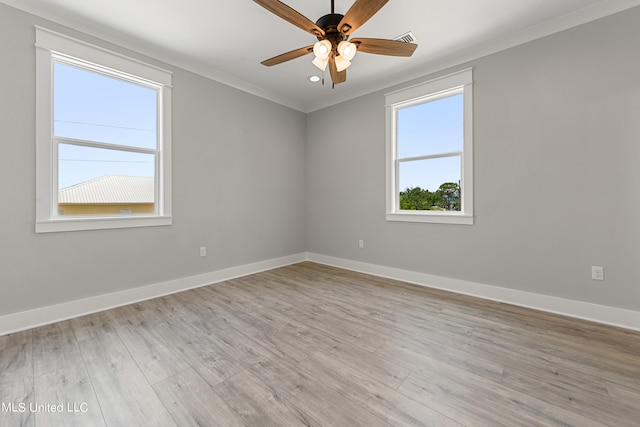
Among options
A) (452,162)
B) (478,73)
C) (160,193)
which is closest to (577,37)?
(478,73)

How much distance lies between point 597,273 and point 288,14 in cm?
341

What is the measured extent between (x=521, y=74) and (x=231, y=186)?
3.74m

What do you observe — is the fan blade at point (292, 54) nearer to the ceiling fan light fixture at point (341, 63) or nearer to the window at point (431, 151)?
the ceiling fan light fixture at point (341, 63)

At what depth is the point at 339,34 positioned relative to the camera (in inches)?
75.9

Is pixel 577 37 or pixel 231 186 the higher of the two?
pixel 577 37

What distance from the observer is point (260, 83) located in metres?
3.86

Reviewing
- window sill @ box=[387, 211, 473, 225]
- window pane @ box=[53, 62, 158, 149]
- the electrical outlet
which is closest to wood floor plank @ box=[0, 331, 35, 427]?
window pane @ box=[53, 62, 158, 149]

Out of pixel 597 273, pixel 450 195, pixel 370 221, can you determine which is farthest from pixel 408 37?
pixel 597 273

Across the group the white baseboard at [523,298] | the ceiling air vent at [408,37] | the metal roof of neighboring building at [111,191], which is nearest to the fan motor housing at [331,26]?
the ceiling air vent at [408,37]

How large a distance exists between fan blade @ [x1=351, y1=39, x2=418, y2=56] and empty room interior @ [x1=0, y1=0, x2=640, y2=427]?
0.02 m

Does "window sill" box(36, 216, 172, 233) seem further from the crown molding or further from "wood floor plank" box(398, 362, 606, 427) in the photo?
the crown molding

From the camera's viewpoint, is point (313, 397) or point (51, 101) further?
point (51, 101)

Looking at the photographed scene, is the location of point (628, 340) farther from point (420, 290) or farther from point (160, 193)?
point (160, 193)

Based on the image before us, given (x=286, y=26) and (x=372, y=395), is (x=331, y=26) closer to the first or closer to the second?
(x=286, y=26)
